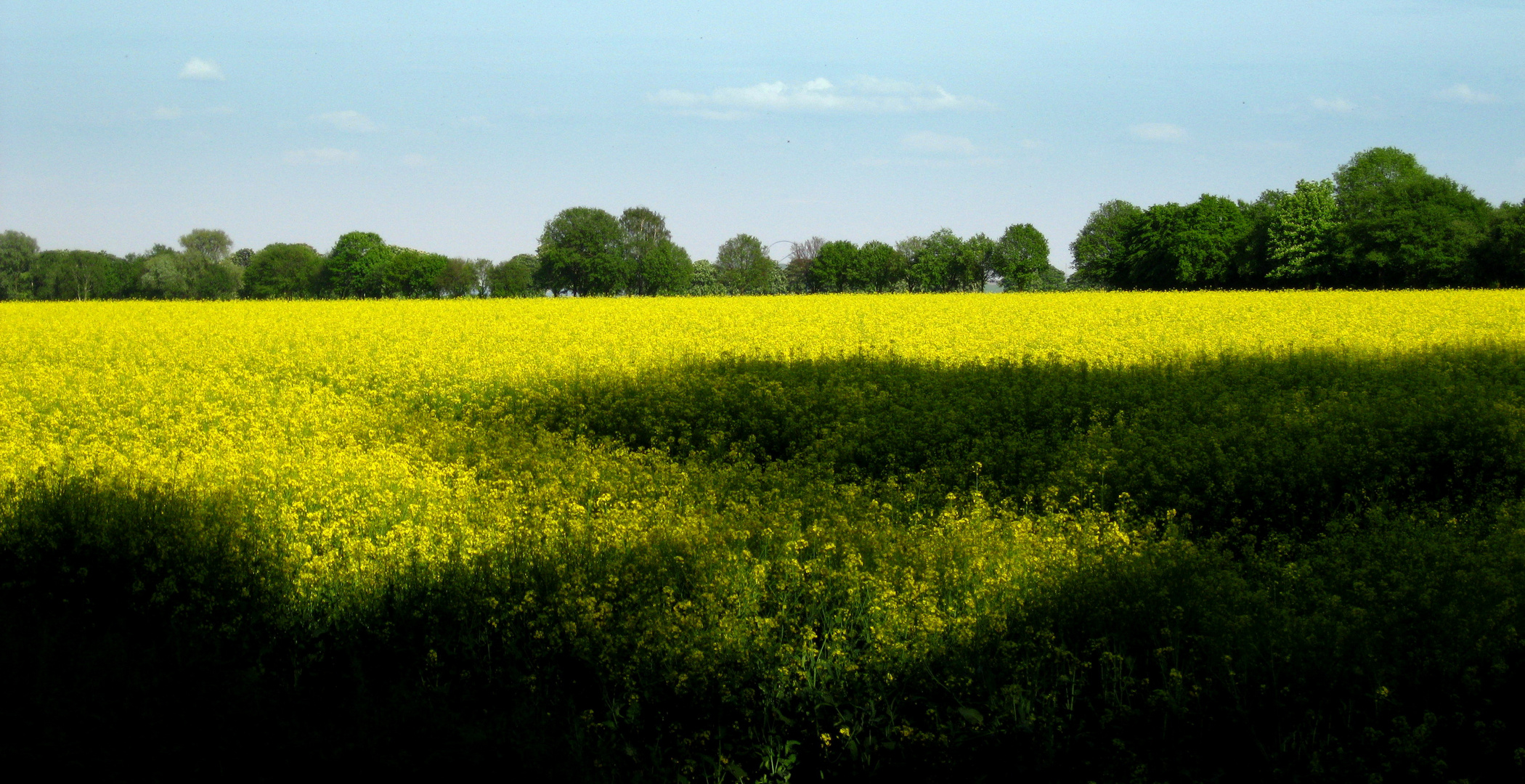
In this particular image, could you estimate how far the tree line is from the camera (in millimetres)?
62312

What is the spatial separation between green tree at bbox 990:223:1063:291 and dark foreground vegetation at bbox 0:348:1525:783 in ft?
290

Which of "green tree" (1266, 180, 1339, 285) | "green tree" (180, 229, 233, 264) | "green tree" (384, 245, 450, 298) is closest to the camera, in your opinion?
"green tree" (1266, 180, 1339, 285)

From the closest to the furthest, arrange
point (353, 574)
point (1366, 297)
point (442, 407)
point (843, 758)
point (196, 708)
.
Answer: point (843, 758) → point (196, 708) → point (353, 574) → point (442, 407) → point (1366, 297)

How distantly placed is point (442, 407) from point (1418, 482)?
466 inches

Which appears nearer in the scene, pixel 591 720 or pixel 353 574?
pixel 591 720

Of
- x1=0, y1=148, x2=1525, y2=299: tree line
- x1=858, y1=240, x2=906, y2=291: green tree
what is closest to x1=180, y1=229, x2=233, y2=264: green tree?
x1=0, y1=148, x2=1525, y2=299: tree line

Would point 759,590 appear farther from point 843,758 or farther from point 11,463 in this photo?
point 11,463

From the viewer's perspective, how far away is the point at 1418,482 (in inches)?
387

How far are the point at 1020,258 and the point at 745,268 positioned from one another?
1168 inches

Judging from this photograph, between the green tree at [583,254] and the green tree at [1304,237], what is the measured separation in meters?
Result: 52.5

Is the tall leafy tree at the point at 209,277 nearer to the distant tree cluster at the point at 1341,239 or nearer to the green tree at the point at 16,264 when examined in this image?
the green tree at the point at 16,264

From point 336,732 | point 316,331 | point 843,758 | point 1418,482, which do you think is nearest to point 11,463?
point 336,732

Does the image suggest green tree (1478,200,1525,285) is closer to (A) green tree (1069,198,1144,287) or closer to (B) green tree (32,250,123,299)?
(A) green tree (1069,198,1144,287)

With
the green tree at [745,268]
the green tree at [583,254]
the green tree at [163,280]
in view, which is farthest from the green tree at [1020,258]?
the green tree at [163,280]
